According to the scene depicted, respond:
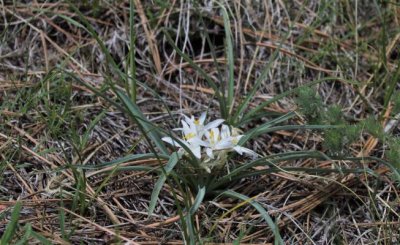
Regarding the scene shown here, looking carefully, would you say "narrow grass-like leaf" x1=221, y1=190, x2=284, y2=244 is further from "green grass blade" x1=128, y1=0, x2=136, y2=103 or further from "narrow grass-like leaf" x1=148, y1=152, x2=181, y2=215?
"green grass blade" x1=128, y1=0, x2=136, y2=103

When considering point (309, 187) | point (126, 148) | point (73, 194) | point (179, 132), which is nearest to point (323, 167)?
point (309, 187)

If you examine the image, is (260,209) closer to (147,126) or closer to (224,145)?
(224,145)

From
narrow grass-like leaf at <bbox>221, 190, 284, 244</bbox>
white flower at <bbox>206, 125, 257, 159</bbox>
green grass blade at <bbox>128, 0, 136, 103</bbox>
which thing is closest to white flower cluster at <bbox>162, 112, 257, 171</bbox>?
white flower at <bbox>206, 125, 257, 159</bbox>

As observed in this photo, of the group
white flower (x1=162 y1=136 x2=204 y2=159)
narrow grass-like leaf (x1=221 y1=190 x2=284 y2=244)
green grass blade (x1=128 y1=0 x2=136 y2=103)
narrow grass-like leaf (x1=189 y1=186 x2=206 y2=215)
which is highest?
green grass blade (x1=128 y1=0 x2=136 y2=103)

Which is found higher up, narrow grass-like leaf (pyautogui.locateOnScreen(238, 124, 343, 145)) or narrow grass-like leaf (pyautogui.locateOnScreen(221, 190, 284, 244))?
narrow grass-like leaf (pyautogui.locateOnScreen(238, 124, 343, 145))

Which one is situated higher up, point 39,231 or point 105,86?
point 105,86

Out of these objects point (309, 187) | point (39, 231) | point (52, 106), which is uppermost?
point (52, 106)

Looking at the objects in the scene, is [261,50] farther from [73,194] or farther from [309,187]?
[73,194]
